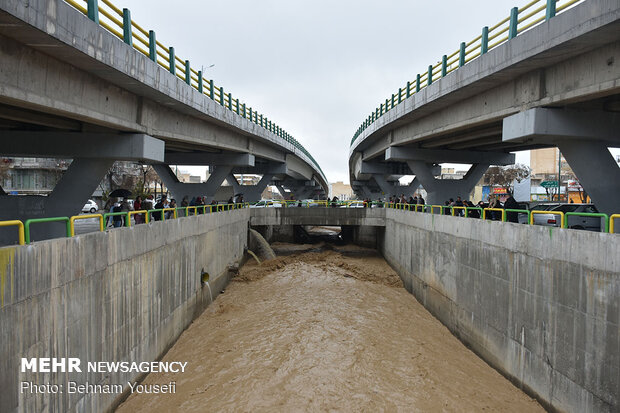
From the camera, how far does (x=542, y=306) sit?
873 centimetres

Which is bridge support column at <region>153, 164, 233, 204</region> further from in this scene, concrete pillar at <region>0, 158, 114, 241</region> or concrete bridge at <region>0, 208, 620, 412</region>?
concrete pillar at <region>0, 158, 114, 241</region>

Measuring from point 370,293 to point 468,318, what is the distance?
258 inches

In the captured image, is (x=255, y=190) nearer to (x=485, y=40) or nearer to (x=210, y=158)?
(x=210, y=158)

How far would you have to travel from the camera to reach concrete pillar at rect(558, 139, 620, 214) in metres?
10.8

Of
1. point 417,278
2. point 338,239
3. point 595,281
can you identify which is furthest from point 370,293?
point 338,239

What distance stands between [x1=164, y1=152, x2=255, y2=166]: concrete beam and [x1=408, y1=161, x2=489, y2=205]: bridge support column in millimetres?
11655

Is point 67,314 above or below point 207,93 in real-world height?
below

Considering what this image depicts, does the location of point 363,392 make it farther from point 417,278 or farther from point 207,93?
point 207,93

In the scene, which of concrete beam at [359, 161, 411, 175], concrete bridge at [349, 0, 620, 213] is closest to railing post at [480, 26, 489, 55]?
concrete bridge at [349, 0, 620, 213]

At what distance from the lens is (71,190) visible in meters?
12.2

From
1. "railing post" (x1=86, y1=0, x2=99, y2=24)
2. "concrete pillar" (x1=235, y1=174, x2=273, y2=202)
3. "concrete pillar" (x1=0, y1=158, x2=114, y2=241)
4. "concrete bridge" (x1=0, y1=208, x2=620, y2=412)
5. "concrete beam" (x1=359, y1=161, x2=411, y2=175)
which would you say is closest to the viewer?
"concrete bridge" (x1=0, y1=208, x2=620, y2=412)

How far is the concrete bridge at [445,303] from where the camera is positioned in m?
5.96

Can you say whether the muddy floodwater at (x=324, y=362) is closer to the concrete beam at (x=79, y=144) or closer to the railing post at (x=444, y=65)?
the concrete beam at (x=79, y=144)

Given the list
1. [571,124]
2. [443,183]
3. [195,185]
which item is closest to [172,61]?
[571,124]
